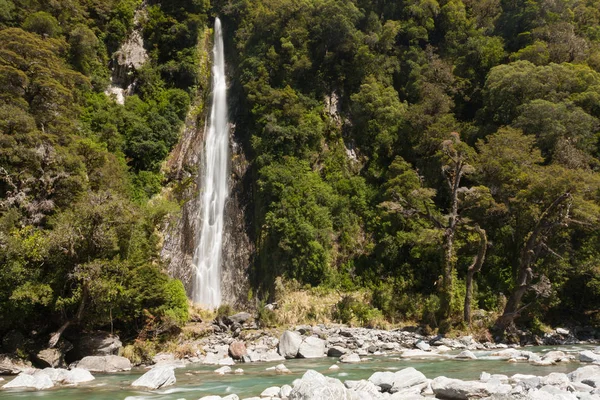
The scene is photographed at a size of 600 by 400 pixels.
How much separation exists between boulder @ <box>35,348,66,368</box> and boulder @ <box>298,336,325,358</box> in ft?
27.4

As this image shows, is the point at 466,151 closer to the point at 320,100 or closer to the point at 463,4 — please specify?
the point at 320,100

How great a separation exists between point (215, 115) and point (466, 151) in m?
19.8

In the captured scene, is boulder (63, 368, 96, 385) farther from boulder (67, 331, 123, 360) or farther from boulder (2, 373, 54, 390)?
boulder (67, 331, 123, 360)

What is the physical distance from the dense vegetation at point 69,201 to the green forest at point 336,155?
94mm

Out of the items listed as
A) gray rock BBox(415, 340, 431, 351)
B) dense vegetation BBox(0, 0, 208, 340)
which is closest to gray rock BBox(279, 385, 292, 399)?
dense vegetation BBox(0, 0, 208, 340)

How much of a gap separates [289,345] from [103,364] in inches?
259

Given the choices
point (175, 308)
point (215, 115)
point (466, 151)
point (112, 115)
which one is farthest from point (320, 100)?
→ point (175, 308)

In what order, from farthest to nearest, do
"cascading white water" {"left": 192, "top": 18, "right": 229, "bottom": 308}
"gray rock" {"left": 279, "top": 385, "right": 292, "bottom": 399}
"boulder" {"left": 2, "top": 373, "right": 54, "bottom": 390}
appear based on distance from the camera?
"cascading white water" {"left": 192, "top": 18, "right": 229, "bottom": 308} < "boulder" {"left": 2, "top": 373, "right": 54, "bottom": 390} < "gray rock" {"left": 279, "top": 385, "right": 292, "bottom": 399}

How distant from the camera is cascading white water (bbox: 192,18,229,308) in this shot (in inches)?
1019

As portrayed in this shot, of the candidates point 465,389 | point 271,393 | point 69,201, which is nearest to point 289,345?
point 271,393

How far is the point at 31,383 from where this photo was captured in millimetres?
11000

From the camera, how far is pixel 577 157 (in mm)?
21891

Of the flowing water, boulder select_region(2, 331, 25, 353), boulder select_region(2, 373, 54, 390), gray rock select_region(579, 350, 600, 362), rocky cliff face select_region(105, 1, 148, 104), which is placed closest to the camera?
the flowing water

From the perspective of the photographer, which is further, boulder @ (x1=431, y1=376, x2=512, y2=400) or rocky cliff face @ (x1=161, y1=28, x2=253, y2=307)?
rocky cliff face @ (x1=161, y1=28, x2=253, y2=307)
